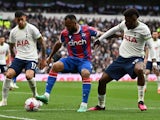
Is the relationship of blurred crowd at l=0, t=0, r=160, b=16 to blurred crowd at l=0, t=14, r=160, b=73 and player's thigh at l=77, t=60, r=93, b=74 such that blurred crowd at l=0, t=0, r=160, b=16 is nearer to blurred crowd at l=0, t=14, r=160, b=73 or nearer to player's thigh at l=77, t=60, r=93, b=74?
blurred crowd at l=0, t=14, r=160, b=73

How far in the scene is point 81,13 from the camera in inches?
2228

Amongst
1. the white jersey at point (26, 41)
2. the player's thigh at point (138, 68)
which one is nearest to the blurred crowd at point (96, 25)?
the white jersey at point (26, 41)

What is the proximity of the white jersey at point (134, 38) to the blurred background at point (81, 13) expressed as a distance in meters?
29.0

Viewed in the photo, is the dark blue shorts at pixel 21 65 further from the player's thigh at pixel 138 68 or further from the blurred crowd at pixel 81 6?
the blurred crowd at pixel 81 6

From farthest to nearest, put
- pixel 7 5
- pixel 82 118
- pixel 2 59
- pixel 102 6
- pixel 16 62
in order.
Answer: pixel 102 6 → pixel 7 5 → pixel 2 59 → pixel 16 62 → pixel 82 118

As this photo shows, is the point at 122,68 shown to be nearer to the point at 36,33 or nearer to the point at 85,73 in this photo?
the point at 85,73

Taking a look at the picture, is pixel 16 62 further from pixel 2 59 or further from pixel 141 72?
pixel 2 59

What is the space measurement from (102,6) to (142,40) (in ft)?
145

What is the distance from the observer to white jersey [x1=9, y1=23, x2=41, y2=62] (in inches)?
623

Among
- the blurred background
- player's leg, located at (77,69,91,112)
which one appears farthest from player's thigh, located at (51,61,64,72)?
the blurred background

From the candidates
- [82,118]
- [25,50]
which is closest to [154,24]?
[25,50]

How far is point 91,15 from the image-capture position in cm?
5612

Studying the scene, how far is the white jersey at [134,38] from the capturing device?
47.1ft

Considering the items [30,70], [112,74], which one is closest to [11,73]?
[30,70]
